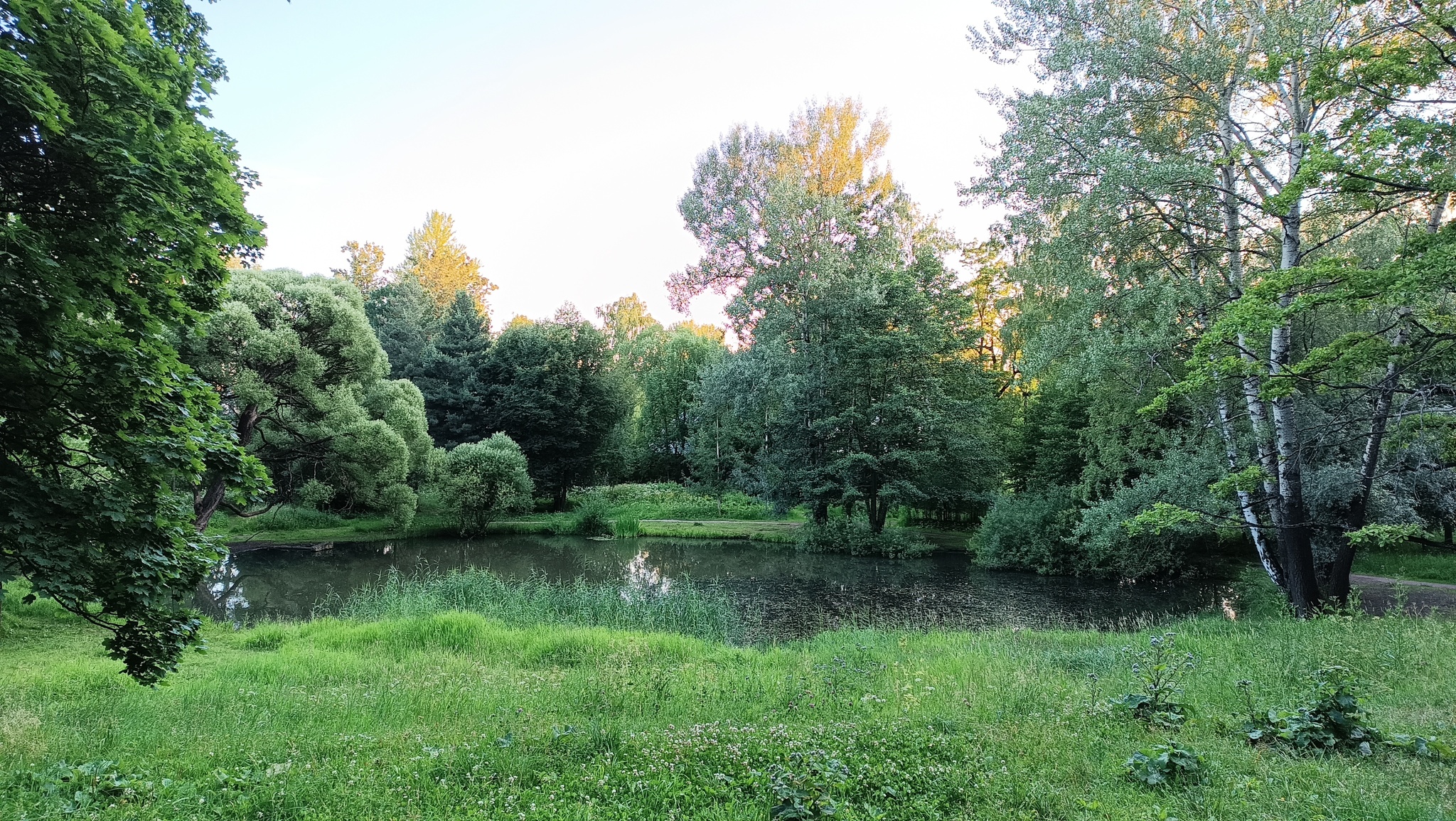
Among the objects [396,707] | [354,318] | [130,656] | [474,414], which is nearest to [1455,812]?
[396,707]

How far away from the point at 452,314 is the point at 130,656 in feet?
109

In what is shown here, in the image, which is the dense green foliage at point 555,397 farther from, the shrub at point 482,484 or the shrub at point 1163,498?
the shrub at point 1163,498

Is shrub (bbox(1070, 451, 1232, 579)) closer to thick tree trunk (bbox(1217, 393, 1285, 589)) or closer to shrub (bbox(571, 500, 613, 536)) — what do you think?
thick tree trunk (bbox(1217, 393, 1285, 589))

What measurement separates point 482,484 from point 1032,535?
1949 centimetres

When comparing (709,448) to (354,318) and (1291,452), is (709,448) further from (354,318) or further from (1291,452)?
(1291,452)

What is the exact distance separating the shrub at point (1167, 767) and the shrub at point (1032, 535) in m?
15.4

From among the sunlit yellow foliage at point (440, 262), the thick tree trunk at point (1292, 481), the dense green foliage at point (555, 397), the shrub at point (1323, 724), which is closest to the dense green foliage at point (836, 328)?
the dense green foliage at point (555, 397)

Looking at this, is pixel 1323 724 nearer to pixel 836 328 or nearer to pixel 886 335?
pixel 886 335

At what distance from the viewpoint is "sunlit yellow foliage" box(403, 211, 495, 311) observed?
45.3m

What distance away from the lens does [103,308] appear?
12.7 feet

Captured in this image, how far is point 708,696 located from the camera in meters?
6.32

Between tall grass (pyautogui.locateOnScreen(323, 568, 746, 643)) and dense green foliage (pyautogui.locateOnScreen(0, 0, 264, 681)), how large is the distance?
7010mm

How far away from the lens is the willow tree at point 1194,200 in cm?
991

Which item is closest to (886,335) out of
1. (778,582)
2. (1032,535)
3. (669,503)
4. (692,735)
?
(1032,535)
